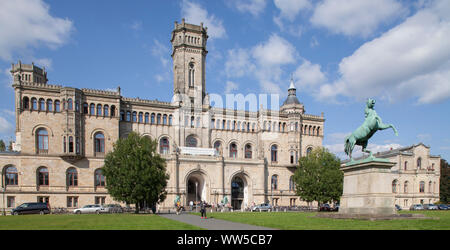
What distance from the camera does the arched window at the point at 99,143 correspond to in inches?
2173

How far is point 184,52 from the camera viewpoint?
221ft

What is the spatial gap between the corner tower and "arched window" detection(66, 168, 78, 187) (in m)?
23.4

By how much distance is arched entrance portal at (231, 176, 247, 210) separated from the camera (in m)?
63.6

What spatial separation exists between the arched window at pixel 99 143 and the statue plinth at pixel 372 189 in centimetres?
4318

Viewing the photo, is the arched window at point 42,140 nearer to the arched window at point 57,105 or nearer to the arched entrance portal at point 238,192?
the arched window at point 57,105

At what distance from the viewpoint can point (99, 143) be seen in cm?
5553

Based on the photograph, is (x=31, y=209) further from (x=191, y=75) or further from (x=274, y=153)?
(x=274, y=153)

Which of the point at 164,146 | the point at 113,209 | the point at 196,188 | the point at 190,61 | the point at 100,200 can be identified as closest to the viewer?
the point at 113,209

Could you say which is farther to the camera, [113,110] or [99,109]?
[113,110]

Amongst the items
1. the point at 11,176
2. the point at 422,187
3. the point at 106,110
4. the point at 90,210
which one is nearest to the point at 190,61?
the point at 106,110

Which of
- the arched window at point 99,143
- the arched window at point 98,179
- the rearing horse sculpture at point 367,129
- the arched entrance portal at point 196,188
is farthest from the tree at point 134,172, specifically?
the rearing horse sculpture at point 367,129

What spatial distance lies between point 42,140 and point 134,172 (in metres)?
21.5
